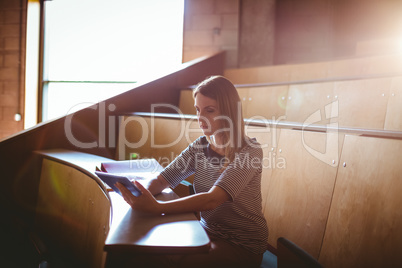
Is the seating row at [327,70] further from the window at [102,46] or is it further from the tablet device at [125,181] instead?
the tablet device at [125,181]

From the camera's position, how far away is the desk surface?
76 centimetres

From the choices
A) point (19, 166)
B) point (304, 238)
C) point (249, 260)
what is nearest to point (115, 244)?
point (249, 260)

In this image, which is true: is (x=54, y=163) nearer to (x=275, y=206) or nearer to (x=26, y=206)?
(x=26, y=206)

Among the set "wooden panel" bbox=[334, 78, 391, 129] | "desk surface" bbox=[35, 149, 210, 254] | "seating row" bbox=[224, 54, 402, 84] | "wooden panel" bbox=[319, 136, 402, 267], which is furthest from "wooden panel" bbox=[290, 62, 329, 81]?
"desk surface" bbox=[35, 149, 210, 254]

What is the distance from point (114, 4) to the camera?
411 cm

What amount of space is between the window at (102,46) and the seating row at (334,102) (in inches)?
69.8

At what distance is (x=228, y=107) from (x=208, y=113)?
3.1 inches

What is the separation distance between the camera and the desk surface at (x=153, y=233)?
76cm

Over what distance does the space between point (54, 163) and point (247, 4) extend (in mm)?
2898

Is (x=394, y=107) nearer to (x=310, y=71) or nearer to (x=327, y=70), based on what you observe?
(x=327, y=70)

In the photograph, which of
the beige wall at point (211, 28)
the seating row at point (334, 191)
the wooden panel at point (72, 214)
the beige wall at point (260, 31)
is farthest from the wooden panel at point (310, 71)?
the wooden panel at point (72, 214)

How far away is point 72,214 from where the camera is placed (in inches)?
72.5

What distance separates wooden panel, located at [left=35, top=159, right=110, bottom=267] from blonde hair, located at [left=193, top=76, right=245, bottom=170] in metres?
0.63

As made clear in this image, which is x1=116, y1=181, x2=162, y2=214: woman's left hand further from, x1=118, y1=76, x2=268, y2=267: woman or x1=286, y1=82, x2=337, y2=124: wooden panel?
x1=286, y1=82, x2=337, y2=124: wooden panel
